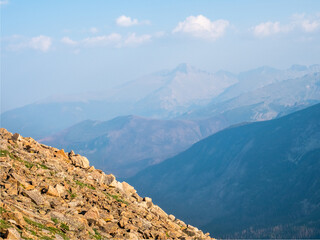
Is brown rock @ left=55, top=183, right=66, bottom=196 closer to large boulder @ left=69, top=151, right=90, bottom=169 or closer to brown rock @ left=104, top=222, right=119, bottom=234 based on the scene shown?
brown rock @ left=104, top=222, right=119, bottom=234

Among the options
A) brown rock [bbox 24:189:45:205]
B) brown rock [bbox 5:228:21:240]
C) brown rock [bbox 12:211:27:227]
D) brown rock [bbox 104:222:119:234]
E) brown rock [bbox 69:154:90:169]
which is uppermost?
brown rock [bbox 69:154:90:169]

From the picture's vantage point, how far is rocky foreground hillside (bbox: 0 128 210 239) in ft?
83.2

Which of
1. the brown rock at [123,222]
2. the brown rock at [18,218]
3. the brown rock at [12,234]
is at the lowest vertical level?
the brown rock at [12,234]

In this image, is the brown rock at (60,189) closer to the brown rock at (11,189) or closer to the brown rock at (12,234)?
the brown rock at (11,189)

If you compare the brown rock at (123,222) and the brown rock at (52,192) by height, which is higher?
the brown rock at (52,192)

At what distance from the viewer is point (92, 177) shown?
38.8m

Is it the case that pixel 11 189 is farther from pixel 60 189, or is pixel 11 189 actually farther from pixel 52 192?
pixel 60 189

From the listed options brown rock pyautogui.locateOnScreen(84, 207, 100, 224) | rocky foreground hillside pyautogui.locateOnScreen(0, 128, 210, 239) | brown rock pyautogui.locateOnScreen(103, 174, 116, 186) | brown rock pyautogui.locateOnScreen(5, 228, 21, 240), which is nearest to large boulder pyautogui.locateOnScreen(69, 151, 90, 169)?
rocky foreground hillside pyautogui.locateOnScreen(0, 128, 210, 239)

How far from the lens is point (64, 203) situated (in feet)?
98.0

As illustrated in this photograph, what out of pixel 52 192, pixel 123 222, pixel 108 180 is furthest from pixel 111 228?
pixel 108 180

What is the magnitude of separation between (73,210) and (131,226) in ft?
15.1

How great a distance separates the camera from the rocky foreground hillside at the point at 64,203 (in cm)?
2536

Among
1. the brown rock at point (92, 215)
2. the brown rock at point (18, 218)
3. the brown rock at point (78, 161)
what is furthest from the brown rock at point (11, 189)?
the brown rock at point (78, 161)

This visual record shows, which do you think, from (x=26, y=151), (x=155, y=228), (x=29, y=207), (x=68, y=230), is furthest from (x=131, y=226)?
(x=26, y=151)
